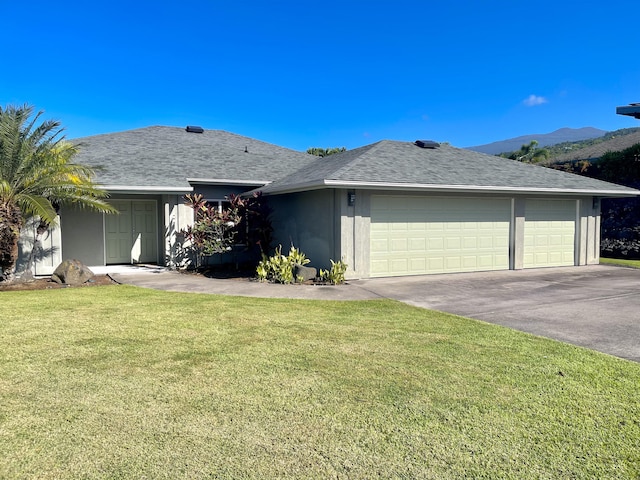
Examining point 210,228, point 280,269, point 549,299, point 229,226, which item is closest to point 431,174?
point 549,299

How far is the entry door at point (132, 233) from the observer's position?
14.6 metres

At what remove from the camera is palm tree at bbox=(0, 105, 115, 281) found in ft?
33.4

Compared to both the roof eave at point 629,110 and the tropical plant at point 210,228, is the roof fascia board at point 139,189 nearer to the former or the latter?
the tropical plant at point 210,228

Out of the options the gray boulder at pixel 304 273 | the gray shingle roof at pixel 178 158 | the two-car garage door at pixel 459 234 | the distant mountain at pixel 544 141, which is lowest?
the gray boulder at pixel 304 273

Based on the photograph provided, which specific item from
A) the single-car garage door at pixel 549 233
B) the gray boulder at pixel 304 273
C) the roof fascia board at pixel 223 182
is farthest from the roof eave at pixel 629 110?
the roof fascia board at pixel 223 182

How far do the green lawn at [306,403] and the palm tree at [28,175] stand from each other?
15.2 ft

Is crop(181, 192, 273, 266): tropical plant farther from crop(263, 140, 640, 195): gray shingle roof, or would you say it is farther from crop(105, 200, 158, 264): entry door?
crop(105, 200, 158, 264): entry door

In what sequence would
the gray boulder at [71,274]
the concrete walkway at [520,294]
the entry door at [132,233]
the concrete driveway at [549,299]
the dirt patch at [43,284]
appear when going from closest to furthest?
the concrete driveway at [549,299] → the concrete walkway at [520,294] → the dirt patch at [43,284] → the gray boulder at [71,274] → the entry door at [132,233]

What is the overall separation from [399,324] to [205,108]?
25048 mm

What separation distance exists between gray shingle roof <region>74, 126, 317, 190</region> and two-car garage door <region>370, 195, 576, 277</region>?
17.3 ft

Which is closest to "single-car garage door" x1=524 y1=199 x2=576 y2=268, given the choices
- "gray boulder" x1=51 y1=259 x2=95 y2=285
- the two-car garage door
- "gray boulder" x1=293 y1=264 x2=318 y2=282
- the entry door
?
the two-car garage door

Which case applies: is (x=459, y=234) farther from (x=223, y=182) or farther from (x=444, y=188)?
(x=223, y=182)

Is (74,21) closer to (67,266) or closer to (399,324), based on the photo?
(67,266)

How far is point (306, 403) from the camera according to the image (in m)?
3.88
